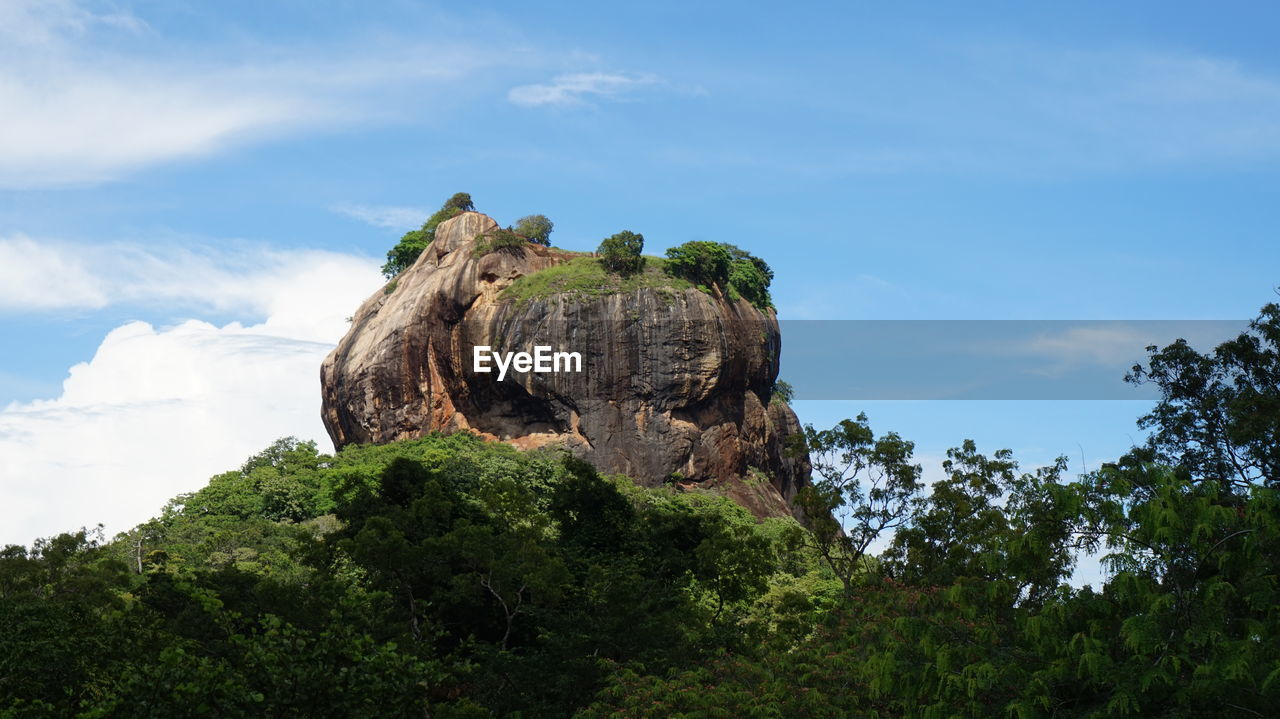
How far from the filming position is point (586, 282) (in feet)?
155

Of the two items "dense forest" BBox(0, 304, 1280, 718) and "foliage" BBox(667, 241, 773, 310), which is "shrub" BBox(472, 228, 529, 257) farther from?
"dense forest" BBox(0, 304, 1280, 718)

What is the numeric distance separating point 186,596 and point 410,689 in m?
8.56

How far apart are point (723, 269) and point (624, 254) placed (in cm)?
458

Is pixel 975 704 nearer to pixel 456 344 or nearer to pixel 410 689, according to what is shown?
pixel 410 689

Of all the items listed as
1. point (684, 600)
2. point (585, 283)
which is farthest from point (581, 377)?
point (684, 600)

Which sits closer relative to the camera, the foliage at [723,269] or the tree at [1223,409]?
the tree at [1223,409]

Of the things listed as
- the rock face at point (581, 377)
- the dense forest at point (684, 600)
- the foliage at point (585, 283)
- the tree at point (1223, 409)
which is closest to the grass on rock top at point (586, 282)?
the foliage at point (585, 283)

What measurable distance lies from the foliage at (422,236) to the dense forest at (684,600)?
17613mm

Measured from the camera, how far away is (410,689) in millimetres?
14648

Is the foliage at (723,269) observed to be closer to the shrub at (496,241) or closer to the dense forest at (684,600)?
the shrub at (496,241)

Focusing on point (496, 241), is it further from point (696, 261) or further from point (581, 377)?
point (696, 261)

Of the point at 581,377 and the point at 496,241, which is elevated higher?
the point at 496,241

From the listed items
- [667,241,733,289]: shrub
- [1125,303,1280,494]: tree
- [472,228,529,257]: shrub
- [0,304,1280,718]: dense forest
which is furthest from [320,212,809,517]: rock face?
[1125,303,1280,494]: tree

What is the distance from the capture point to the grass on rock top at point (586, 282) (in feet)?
153
